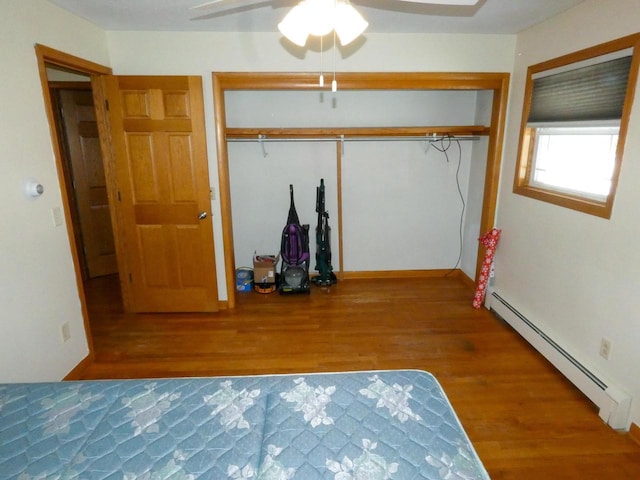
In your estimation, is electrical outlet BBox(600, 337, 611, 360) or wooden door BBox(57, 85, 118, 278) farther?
wooden door BBox(57, 85, 118, 278)

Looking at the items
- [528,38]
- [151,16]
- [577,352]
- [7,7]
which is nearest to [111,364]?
[7,7]

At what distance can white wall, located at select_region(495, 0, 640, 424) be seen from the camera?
1962 millimetres

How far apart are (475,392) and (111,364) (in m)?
2.49

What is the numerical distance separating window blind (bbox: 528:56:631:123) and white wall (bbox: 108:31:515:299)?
1.84ft

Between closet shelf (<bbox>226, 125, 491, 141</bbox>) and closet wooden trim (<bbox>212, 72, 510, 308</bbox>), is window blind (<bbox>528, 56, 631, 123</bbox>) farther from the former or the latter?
closet shelf (<bbox>226, 125, 491, 141</bbox>)

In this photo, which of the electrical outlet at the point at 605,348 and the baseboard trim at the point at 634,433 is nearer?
the baseboard trim at the point at 634,433

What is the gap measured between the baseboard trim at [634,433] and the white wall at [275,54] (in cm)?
270

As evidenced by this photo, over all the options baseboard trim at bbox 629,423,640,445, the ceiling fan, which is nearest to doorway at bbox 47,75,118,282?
the ceiling fan

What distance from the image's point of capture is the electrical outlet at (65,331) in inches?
92.3

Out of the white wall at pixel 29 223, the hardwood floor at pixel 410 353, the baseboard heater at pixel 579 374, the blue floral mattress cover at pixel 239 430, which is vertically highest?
the white wall at pixel 29 223

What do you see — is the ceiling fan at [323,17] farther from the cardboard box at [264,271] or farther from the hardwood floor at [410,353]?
the cardboard box at [264,271]

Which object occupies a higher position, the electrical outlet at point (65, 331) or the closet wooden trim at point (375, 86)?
the closet wooden trim at point (375, 86)

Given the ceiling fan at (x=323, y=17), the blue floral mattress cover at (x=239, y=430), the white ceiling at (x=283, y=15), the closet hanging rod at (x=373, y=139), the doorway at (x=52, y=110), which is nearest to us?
the blue floral mattress cover at (x=239, y=430)

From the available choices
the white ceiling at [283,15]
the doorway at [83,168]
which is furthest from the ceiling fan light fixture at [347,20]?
the doorway at [83,168]
